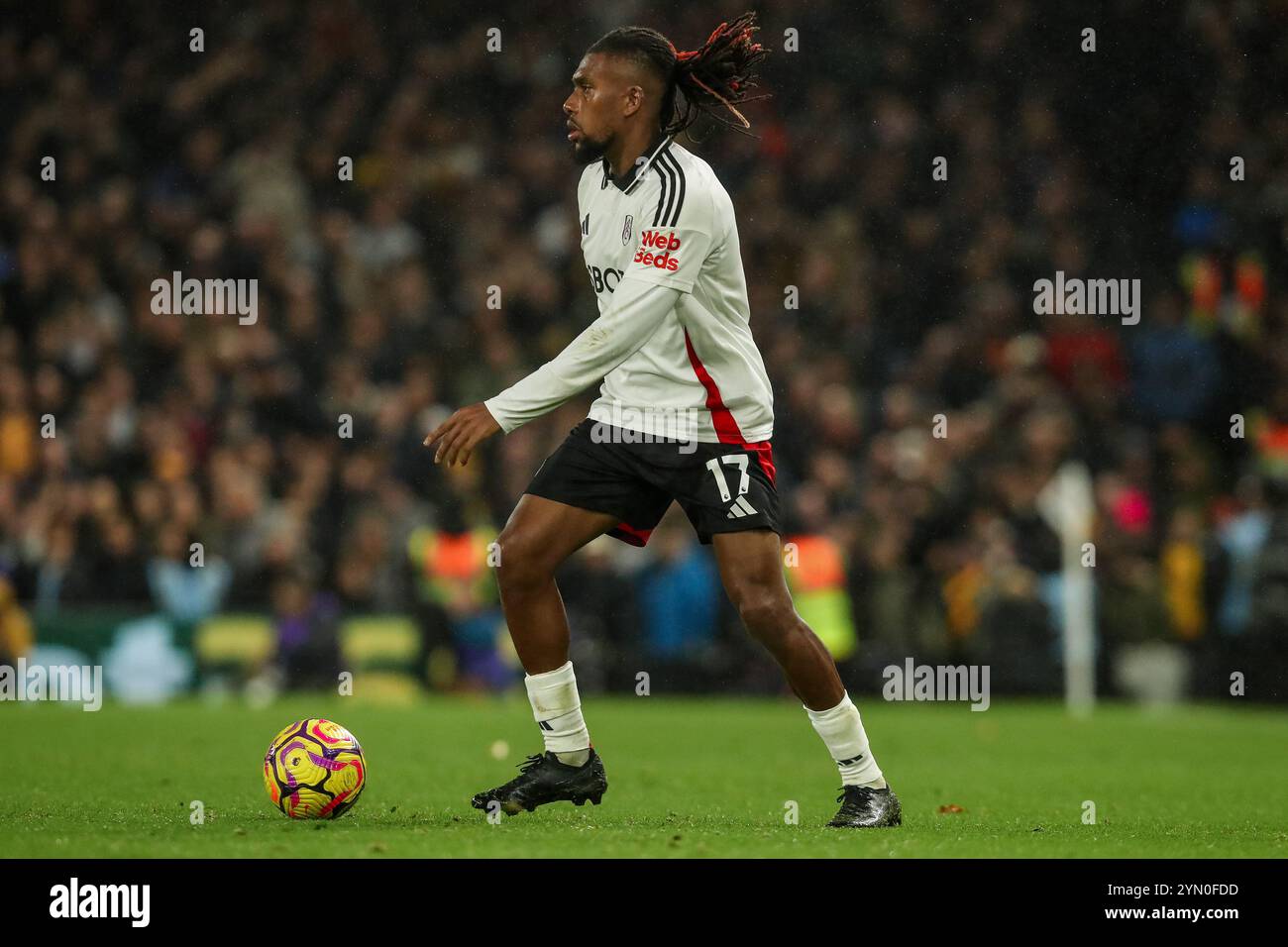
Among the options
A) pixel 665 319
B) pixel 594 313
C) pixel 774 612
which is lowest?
pixel 774 612

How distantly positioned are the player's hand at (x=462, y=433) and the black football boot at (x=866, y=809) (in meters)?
1.79

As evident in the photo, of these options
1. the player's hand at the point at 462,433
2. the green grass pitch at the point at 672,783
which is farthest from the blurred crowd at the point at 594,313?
the player's hand at the point at 462,433

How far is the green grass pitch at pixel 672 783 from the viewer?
5.66m

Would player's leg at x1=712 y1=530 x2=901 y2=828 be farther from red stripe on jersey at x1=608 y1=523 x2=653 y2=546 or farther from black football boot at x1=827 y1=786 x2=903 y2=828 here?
red stripe on jersey at x1=608 y1=523 x2=653 y2=546

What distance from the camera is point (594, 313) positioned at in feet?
55.5

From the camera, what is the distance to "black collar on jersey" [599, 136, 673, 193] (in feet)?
20.9

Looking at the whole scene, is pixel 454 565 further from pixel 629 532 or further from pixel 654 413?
pixel 654 413

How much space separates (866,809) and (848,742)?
241 mm

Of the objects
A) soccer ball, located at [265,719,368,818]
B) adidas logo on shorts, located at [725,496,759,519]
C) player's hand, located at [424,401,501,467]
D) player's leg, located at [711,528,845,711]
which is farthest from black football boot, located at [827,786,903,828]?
player's hand, located at [424,401,501,467]

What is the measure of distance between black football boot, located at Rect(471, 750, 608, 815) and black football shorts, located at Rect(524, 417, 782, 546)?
0.85m

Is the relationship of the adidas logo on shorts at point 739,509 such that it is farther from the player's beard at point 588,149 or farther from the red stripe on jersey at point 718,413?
the player's beard at point 588,149

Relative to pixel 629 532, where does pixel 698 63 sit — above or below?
above

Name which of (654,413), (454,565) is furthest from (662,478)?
(454,565)
